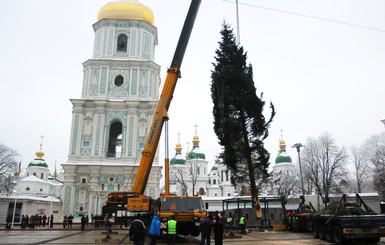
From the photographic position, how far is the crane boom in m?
17.8

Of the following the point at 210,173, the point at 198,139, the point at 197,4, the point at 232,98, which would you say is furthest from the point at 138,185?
the point at 210,173

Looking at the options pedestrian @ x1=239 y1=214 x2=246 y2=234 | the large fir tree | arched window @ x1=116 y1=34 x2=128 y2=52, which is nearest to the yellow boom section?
the large fir tree

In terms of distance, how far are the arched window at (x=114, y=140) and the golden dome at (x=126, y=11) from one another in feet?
39.9

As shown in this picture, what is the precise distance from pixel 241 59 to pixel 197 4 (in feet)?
18.9

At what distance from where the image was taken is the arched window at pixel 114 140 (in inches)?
1504

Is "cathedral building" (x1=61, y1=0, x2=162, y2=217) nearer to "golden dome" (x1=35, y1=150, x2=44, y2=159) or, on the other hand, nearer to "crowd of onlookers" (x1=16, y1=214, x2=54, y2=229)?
"crowd of onlookers" (x1=16, y1=214, x2=54, y2=229)

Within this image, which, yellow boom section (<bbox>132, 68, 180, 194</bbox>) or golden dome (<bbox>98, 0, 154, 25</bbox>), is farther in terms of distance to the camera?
golden dome (<bbox>98, 0, 154, 25</bbox>)

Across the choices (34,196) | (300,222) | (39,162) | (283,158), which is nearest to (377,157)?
(300,222)

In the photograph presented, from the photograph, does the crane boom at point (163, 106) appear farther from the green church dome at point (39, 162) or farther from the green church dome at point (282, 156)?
the green church dome at point (39, 162)

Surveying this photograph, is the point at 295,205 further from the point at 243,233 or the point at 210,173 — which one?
the point at 210,173

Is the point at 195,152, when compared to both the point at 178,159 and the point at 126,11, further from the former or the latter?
the point at 126,11

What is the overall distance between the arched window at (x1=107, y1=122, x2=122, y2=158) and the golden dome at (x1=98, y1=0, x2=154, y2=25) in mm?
12171

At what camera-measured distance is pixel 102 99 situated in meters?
36.8

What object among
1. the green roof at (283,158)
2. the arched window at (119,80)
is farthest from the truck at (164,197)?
the green roof at (283,158)
